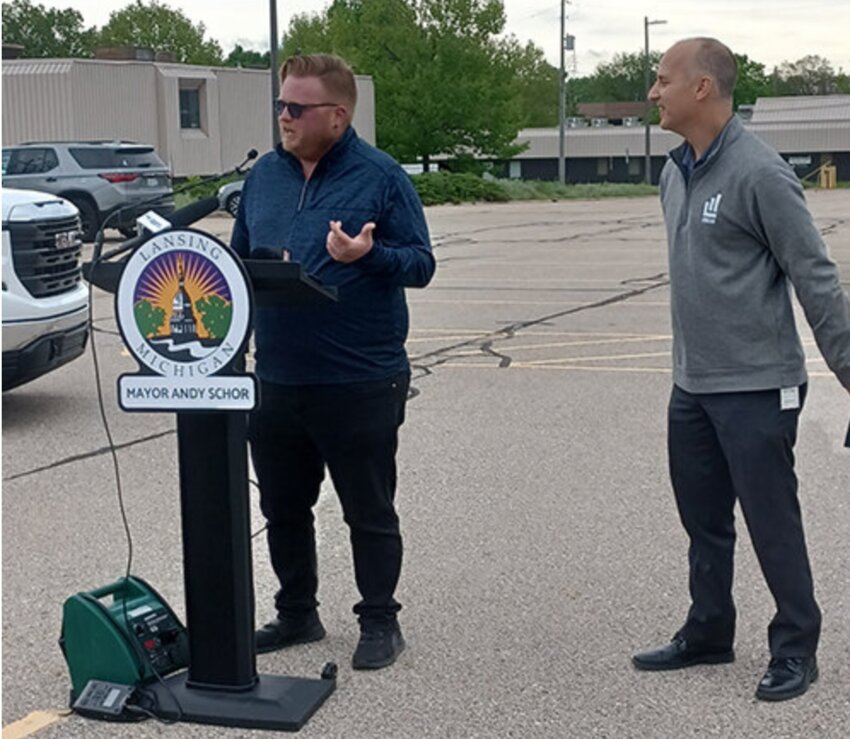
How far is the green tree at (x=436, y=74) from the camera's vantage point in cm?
5916

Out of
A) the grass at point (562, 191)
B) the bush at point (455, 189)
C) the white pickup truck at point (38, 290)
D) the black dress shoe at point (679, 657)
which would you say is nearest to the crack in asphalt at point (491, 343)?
the white pickup truck at point (38, 290)

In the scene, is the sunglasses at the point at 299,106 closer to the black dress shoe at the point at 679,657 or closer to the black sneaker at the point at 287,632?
the black sneaker at the point at 287,632

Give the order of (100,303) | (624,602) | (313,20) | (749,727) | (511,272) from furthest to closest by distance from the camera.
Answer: (313,20)
(511,272)
(100,303)
(624,602)
(749,727)

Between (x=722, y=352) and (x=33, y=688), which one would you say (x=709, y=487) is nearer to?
(x=722, y=352)

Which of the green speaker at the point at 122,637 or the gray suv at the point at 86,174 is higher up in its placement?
the gray suv at the point at 86,174

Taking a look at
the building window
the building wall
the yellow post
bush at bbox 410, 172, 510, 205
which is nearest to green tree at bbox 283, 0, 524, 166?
bush at bbox 410, 172, 510, 205

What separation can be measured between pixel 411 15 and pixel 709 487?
58.7 m

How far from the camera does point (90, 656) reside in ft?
14.3

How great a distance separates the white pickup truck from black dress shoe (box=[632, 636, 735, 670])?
4878mm

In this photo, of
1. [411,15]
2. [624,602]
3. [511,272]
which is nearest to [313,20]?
[411,15]

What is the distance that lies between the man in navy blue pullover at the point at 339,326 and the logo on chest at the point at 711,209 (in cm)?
88

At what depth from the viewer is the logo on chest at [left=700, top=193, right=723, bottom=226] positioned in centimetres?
420

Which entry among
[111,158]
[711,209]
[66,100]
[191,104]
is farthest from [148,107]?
[711,209]

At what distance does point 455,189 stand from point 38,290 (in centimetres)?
3881
